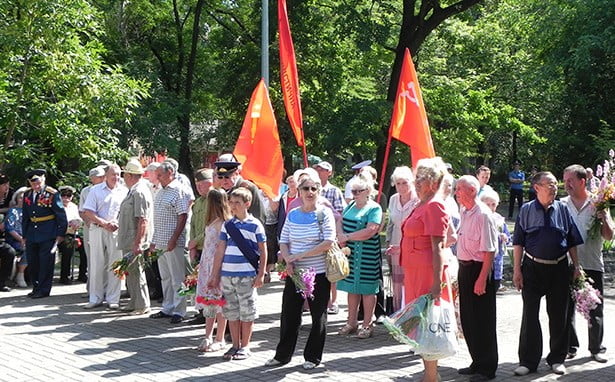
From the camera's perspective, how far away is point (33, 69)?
45.1 feet

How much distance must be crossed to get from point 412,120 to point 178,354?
13.4ft

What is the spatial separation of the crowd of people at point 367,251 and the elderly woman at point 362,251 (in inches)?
0.5

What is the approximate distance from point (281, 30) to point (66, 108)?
3844mm

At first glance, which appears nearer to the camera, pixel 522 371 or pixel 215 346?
pixel 522 371

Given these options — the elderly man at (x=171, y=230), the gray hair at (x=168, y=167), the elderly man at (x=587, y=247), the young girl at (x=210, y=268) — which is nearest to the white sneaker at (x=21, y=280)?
the elderly man at (x=171, y=230)

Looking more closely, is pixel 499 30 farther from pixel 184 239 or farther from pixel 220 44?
pixel 184 239

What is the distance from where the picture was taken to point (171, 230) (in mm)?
10125

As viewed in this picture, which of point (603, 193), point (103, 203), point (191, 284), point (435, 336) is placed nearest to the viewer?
point (435, 336)

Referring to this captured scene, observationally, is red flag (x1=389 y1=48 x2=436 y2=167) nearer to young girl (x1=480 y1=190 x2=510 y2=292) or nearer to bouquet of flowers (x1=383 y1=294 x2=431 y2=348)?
young girl (x1=480 y1=190 x2=510 y2=292)

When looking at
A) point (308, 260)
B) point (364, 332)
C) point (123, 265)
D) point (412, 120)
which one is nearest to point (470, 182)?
point (308, 260)

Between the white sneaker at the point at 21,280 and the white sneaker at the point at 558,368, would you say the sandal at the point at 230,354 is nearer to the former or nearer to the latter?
the white sneaker at the point at 558,368

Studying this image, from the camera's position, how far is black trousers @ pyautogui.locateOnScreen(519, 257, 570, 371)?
7523mm

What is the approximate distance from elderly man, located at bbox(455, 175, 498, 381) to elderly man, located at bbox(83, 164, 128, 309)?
17.6 ft

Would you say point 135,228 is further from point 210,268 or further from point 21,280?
point 21,280
